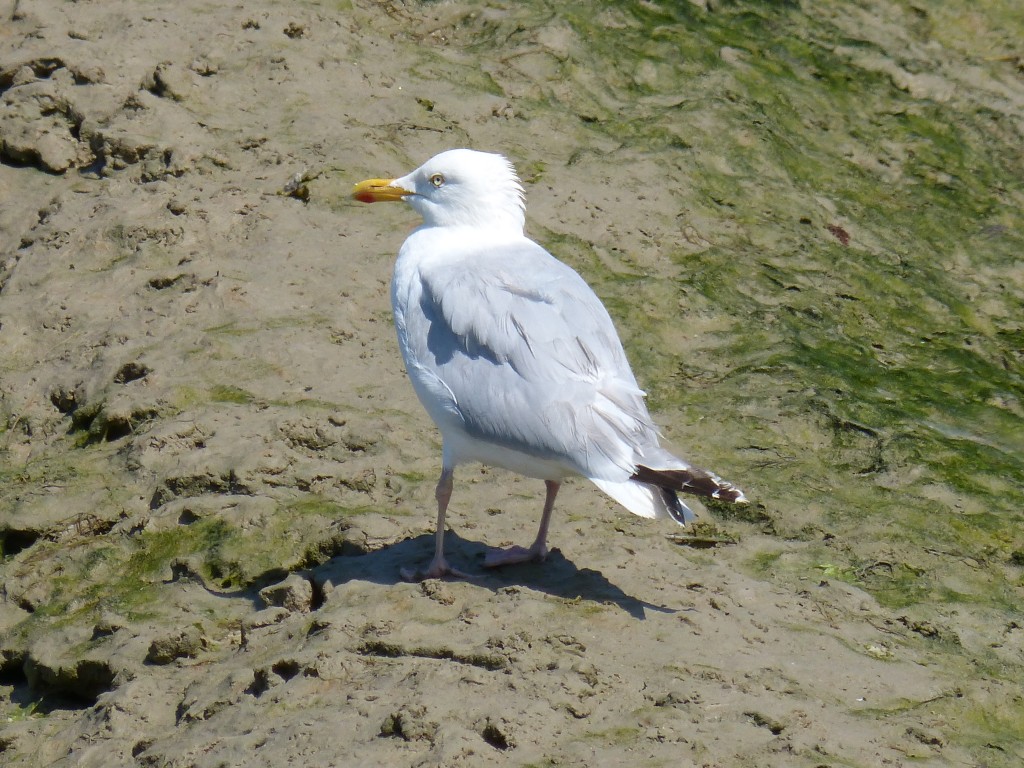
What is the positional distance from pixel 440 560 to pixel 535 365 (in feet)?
2.64

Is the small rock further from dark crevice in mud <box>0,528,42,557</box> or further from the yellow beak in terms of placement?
the yellow beak

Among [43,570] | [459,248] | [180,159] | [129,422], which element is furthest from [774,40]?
[43,570]

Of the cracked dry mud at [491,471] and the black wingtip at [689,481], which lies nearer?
the cracked dry mud at [491,471]

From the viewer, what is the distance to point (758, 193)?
27.2ft

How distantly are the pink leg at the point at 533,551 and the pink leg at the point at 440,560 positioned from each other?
6.2 inches

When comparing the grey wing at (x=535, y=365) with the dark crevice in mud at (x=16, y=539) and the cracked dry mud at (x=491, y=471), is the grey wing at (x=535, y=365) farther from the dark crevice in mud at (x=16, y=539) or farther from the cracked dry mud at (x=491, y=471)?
the dark crevice in mud at (x=16, y=539)

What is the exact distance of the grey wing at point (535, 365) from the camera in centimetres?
458

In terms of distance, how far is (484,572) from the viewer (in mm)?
4941

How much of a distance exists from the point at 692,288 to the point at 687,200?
93 cm

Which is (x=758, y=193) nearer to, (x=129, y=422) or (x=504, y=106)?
(x=504, y=106)

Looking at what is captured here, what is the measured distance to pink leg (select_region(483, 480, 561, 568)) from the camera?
A: 496 centimetres

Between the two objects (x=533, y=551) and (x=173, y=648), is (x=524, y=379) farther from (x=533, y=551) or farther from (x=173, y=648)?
(x=173, y=648)

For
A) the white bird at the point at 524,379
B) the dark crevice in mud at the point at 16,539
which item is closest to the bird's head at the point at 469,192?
the white bird at the point at 524,379

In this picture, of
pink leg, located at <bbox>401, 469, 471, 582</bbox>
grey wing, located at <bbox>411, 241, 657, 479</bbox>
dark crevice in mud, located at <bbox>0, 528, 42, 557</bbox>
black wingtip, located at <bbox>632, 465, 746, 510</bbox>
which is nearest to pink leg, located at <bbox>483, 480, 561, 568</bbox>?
pink leg, located at <bbox>401, 469, 471, 582</bbox>
